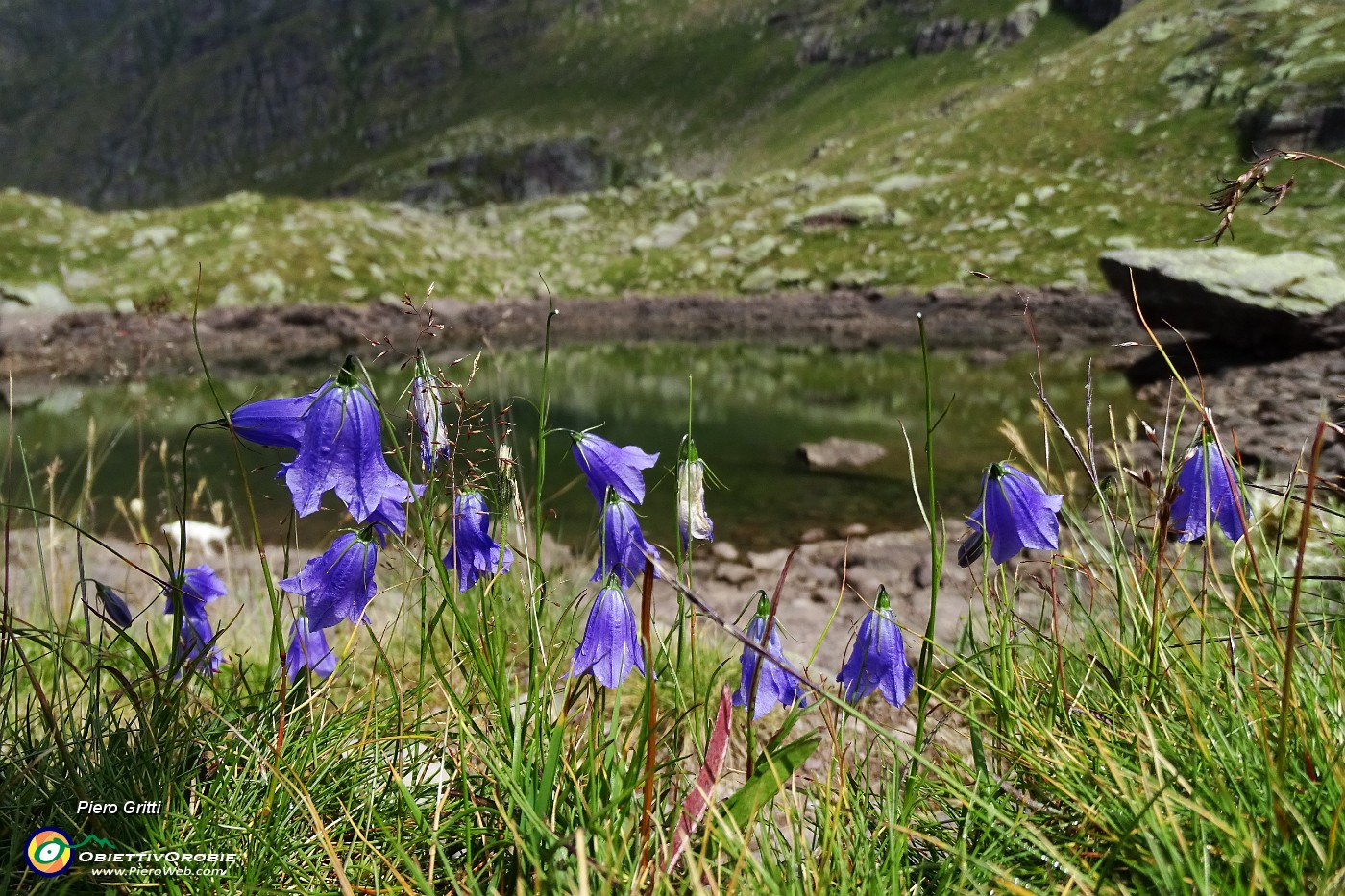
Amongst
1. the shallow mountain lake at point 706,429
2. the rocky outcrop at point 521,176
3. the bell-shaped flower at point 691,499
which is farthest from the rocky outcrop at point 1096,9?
the bell-shaped flower at point 691,499

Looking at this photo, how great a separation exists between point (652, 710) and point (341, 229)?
35.3m

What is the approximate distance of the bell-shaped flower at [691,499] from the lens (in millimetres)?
1479

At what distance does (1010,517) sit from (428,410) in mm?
1206

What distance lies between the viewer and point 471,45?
142m

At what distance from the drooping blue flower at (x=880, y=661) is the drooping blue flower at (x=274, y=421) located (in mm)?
1187

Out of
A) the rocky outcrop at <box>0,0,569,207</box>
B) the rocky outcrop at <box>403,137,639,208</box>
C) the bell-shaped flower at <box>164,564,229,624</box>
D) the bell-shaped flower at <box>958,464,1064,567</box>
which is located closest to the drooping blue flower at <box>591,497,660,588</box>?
the bell-shaped flower at <box>958,464,1064,567</box>

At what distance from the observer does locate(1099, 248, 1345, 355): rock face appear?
42.3 feet

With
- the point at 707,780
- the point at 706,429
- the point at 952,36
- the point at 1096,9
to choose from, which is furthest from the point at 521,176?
the point at 707,780

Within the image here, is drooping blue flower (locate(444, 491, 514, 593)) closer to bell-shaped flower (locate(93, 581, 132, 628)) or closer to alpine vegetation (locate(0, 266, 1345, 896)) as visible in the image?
alpine vegetation (locate(0, 266, 1345, 896))

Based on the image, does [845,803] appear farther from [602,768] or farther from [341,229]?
[341,229]

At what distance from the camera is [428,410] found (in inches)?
52.2

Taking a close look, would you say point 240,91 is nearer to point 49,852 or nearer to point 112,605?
point 112,605

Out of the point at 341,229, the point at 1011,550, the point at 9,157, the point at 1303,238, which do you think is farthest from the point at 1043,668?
the point at 9,157

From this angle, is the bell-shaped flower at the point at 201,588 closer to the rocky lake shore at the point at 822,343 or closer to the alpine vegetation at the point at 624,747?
the alpine vegetation at the point at 624,747
